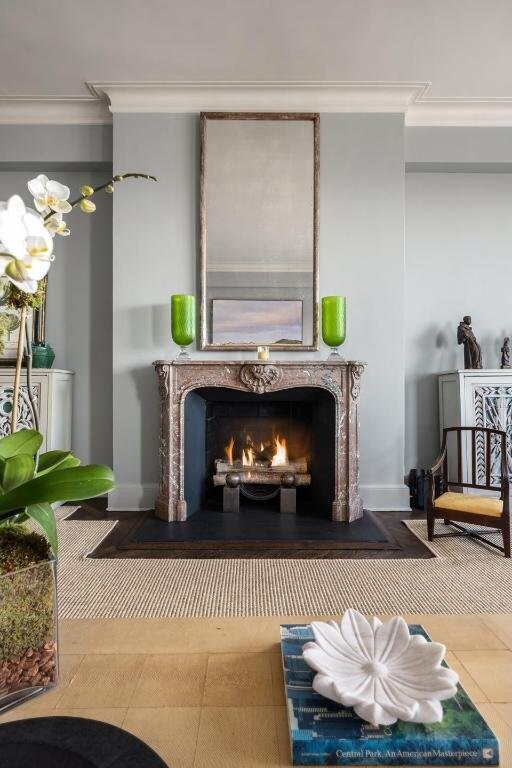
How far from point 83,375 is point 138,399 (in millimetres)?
674

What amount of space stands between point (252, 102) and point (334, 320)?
1638 mm

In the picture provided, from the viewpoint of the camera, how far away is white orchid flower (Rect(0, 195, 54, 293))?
21.3 inches

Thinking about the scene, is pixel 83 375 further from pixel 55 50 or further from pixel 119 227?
pixel 55 50

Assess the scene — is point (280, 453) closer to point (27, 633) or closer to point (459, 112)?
point (459, 112)

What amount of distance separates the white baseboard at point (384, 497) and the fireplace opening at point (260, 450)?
34 cm

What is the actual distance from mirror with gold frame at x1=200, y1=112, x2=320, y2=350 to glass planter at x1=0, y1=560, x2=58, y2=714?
9.17 ft

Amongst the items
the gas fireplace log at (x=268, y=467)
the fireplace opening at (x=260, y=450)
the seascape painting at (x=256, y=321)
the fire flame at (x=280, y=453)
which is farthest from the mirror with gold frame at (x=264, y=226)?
the gas fireplace log at (x=268, y=467)

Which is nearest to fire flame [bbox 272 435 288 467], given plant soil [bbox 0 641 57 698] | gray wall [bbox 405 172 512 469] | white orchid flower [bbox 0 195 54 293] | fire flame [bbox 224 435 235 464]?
fire flame [bbox 224 435 235 464]

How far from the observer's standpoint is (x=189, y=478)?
3.19 metres

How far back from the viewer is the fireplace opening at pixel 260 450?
10.6ft

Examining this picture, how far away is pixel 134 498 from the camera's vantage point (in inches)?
132

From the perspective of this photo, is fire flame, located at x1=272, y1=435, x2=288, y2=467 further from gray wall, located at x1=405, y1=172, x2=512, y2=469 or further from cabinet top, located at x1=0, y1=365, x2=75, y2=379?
cabinet top, located at x1=0, y1=365, x2=75, y2=379

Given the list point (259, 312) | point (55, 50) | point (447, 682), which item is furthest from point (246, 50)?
point (447, 682)

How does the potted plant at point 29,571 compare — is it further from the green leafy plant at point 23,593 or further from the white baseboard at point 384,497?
the white baseboard at point 384,497
